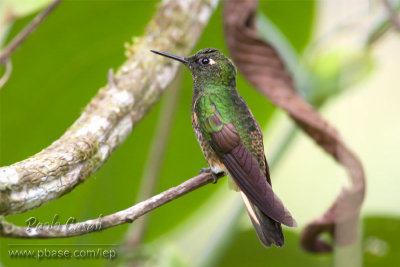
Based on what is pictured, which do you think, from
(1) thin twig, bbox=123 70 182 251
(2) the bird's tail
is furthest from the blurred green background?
(2) the bird's tail

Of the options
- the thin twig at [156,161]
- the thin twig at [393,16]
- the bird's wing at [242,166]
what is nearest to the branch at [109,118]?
the bird's wing at [242,166]

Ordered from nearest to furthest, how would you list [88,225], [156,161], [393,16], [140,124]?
[88,225] < [393,16] < [156,161] < [140,124]

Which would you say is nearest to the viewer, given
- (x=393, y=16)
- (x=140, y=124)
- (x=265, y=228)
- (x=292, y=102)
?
(x=265, y=228)

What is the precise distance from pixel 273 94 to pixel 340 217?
397mm

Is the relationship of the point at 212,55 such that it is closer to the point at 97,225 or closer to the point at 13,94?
the point at 97,225

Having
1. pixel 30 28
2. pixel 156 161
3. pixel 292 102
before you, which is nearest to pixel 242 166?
pixel 292 102

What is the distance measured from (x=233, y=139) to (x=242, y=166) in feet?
0.25

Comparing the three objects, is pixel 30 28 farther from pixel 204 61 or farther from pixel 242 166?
pixel 242 166

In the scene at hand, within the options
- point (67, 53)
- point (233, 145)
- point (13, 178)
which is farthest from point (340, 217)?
point (67, 53)

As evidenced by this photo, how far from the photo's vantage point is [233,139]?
1.28m

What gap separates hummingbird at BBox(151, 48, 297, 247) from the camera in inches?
45.6

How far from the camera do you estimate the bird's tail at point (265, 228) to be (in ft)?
3.79

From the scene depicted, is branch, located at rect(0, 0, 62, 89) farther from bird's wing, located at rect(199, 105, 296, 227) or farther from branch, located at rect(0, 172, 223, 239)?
branch, located at rect(0, 172, 223, 239)

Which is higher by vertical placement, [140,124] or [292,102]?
[140,124]
